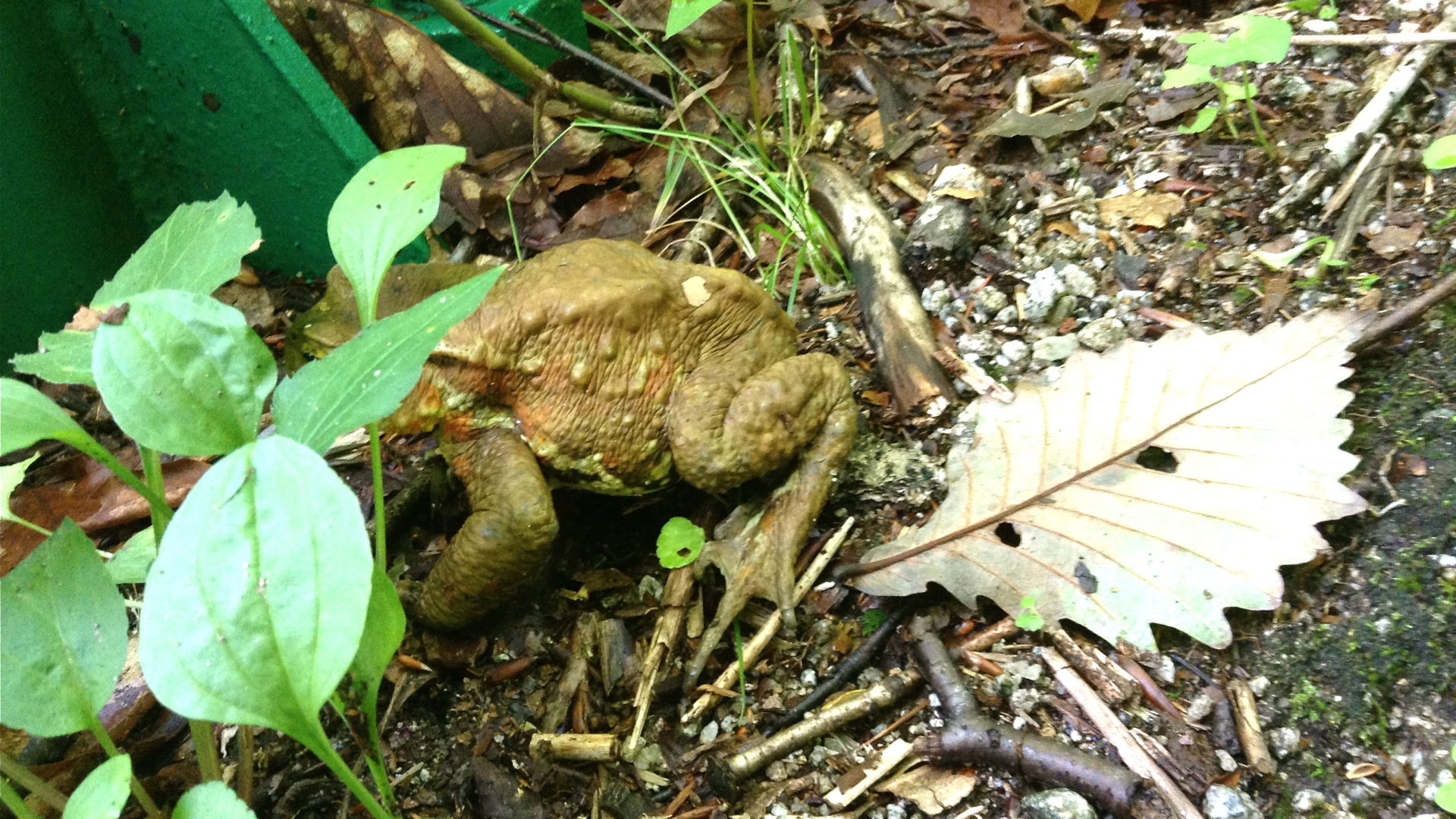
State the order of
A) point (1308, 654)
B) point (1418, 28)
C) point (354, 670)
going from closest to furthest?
point (354, 670) → point (1308, 654) → point (1418, 28)

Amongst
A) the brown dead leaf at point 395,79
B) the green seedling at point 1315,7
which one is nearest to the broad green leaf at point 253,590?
the brown dead leaf at point 395,79

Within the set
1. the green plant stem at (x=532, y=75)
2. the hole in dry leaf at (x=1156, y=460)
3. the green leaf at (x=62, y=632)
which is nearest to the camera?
the green leaf at (x=62, y=632)

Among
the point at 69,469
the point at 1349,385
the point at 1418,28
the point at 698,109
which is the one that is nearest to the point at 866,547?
the point at 1349,385

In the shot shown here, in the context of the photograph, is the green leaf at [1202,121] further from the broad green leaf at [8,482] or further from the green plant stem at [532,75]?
the broad green leaf at [8,482]

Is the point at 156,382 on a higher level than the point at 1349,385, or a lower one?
higher

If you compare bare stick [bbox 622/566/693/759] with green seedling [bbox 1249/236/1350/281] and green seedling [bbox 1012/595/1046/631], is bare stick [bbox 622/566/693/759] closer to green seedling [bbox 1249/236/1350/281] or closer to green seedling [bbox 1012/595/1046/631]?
green seedling [bbox 1012/595/1046/631]

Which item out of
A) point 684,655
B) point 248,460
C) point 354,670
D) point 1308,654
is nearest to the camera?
point 248,460

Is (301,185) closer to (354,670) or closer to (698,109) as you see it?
(698,109)

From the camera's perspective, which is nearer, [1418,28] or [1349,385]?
[1349,385]
